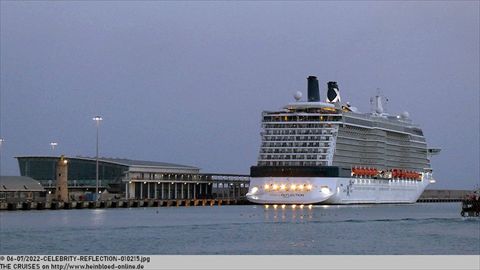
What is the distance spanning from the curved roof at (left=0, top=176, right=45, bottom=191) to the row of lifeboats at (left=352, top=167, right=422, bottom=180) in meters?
37.5

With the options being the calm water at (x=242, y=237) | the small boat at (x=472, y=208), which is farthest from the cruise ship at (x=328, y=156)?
the calm water at (x=242, y=237)

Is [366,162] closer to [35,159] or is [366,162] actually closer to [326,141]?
[326,141]

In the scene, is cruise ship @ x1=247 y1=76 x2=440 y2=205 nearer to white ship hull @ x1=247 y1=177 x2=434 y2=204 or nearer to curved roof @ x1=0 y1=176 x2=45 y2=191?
white ship hull @ x1=247 y1=177 x2=434 y2=204

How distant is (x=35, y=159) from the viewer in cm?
14325

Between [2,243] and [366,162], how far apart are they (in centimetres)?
7223

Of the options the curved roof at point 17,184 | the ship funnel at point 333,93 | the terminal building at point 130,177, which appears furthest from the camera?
the terminal building at point 130,177

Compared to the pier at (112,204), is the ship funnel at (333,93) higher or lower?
higher

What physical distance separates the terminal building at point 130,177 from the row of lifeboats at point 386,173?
30360mm

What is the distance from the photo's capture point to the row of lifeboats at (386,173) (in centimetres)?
11419

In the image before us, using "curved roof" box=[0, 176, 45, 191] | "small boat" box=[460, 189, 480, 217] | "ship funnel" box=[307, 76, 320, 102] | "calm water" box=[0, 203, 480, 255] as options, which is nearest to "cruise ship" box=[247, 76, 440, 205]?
"ship funnel" box=[307, 76, 320, 102]

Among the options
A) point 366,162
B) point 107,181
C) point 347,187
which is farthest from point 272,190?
point 107,181

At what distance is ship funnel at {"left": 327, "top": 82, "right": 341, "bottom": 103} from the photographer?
12212 cm

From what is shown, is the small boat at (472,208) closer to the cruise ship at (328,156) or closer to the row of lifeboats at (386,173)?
the cruise ship at (328,156)

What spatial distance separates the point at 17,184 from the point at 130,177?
20.0 meters
